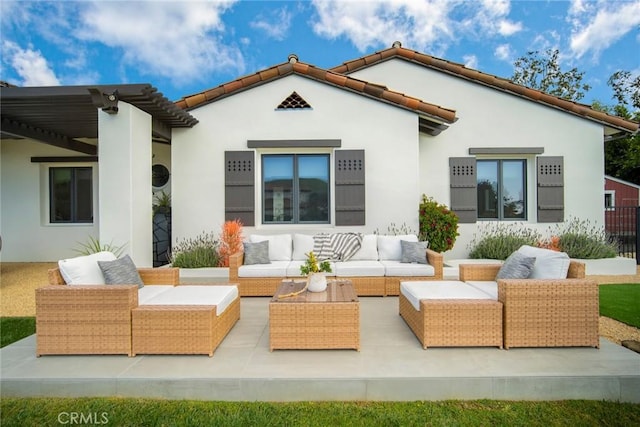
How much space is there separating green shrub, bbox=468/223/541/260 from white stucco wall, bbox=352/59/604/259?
0.18m

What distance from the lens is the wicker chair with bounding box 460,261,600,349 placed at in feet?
10.5

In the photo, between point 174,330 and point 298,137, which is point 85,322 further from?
point 298,137

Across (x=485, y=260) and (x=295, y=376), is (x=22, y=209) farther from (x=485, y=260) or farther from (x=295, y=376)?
(x=485, y=260)

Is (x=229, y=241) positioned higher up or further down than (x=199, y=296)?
higher up

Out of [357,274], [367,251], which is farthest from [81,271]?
[367,251]

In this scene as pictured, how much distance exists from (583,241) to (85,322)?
8.96m

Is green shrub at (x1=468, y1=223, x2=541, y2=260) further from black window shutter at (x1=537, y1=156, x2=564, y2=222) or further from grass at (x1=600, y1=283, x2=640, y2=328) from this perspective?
grass at (x1=600, y1=283, x2=640, y2=328)

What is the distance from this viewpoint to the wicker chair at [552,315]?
3193 millimetres

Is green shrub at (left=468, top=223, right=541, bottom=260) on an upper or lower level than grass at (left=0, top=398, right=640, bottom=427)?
upper

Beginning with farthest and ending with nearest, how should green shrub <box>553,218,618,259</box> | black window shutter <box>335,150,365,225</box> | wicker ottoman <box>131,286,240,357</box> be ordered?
1. green shrub <box>553,218,618,259</box>
2. black window shutter <box>335,150,365,225</box>
3. wicker ottoman <box>131,286,240,357</box>

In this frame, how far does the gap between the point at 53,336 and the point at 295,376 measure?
2263mm

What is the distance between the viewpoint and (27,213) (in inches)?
352

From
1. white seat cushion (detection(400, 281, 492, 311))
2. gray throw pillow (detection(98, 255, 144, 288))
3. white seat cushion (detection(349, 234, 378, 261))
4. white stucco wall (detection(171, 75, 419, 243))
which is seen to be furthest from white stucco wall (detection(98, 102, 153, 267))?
white seat cushion (detection(400, 281, 492, 311))

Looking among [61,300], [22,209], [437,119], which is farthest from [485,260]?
[22,209]
